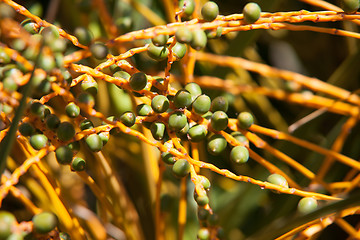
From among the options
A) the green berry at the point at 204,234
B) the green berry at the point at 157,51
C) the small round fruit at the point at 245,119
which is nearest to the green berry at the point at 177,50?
the green berry at the point at 157,51

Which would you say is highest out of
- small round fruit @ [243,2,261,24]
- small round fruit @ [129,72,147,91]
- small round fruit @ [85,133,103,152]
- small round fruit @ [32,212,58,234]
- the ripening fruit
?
small round fruit @ [243,2,261,24]

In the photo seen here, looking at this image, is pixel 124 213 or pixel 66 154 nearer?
pixel 66 154

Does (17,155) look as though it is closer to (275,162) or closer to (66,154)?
(66,154)

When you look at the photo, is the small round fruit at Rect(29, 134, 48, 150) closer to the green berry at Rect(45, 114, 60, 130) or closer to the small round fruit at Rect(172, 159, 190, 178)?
the green berry at Rect(45, 114, 60, 130)

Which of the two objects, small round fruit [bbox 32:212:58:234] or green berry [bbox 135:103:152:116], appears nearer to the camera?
small round fruit [bbox 32:212:58:234]

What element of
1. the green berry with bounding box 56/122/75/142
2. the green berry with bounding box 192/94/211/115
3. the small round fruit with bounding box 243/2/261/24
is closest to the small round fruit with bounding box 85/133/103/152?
the green berry with bounding box 56/122/75/142

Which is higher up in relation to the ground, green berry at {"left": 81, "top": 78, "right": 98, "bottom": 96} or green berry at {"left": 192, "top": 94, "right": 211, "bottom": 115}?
green berry at {"left": 192, "top": 94, "right": 211, "bottom": 115}

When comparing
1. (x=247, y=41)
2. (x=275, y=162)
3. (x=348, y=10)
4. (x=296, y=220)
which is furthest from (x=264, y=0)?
(x=296, y=220)

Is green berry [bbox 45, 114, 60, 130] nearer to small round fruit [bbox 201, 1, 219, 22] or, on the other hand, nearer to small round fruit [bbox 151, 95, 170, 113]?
small round fruit [bbox 151, 95, 170, 113]
